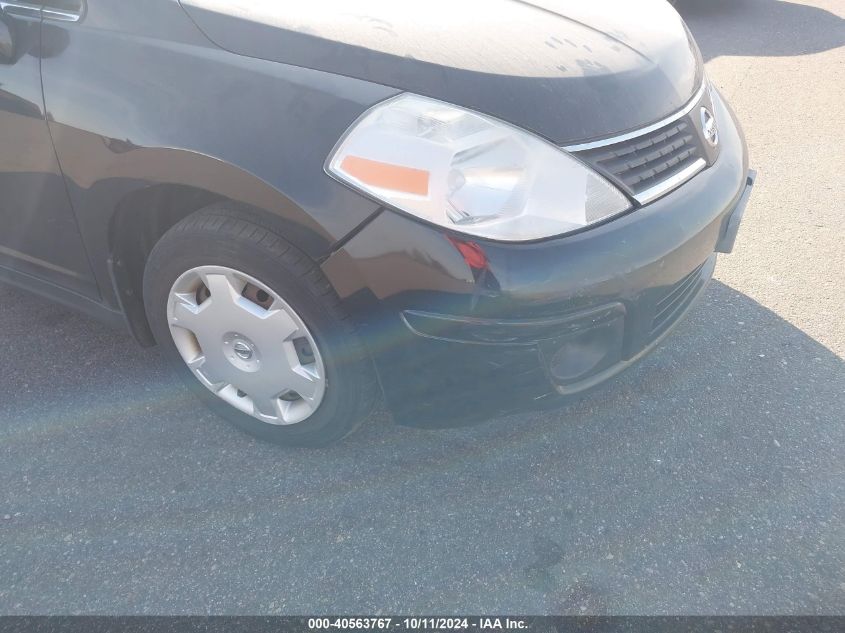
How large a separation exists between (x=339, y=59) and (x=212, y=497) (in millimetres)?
1273

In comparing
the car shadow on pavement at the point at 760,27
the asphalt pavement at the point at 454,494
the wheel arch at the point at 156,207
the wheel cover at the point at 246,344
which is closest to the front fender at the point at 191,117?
the wheel arch at the point at 156,207

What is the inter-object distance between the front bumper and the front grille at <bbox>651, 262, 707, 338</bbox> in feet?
0.04

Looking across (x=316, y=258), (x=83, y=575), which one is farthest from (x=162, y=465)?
(x=316, y=258)

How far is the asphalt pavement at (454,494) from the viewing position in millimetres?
1718

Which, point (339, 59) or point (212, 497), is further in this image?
point (212, 497)

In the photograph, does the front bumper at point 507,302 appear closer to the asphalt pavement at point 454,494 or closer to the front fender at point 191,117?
the front fender at point 191,117

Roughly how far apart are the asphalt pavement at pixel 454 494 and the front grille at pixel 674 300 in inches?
9.6

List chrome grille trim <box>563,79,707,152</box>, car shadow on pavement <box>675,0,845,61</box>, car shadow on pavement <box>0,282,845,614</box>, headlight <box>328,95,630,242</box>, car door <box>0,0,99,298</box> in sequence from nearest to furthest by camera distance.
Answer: headlight <box>328,95,630,242</box> → chrome grille trim <box>563,79,707,152</box> → car shadow on pavement <box>0,282,845,614</box> → car door <box>0,0,99,298</box> → car shadow on pavement <box>675,0,845,61</box>

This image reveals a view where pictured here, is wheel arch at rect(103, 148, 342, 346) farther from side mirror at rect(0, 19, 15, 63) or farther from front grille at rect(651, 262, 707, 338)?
front grille at rect(651, 262, 707, 338)

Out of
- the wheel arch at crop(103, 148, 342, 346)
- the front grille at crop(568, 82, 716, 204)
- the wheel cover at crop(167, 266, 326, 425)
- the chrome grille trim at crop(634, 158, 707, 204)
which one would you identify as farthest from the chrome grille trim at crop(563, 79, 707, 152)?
the wheel cover at crop(167, 266, 326, 425)

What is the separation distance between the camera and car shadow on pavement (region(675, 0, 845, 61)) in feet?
18.8

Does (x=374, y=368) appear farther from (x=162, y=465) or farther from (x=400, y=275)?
(x=162, y=465)

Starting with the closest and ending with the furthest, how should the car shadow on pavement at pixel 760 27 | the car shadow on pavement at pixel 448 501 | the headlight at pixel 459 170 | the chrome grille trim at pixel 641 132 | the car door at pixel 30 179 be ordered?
the headlight at pixel 459 170 < the chrome grille trim at pixel 641 132 < the car shadow on pavement at pixel 448 501 < the car door at pixel 30 179 < the car shadow on pavement at pixel 760 27

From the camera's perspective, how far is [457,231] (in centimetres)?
149
